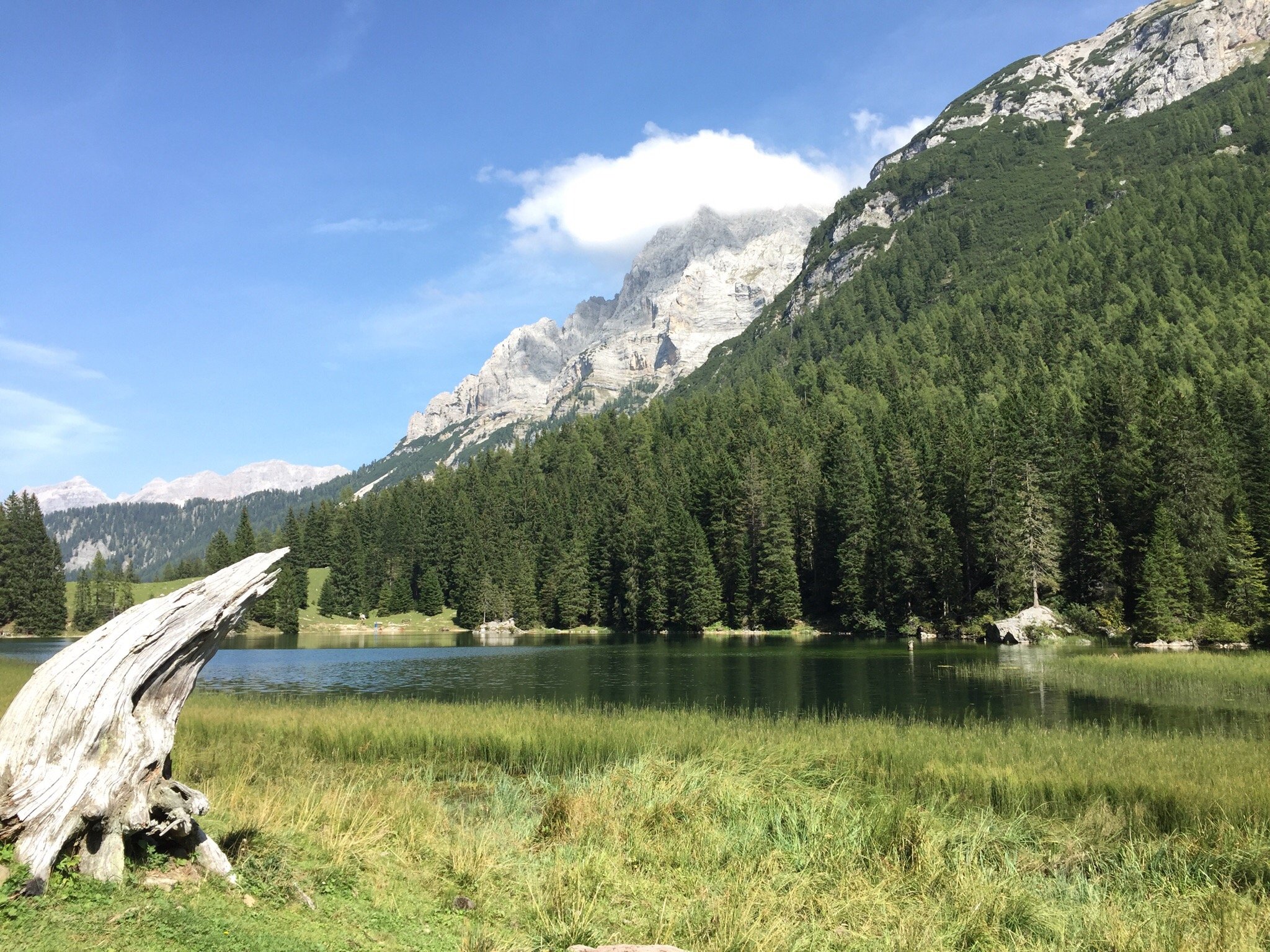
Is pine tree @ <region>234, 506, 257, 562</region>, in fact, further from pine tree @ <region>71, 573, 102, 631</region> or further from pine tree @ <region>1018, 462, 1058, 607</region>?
pine tree @ <region>1018, 462, 1058, 607</region>

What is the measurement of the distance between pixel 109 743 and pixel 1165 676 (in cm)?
3912

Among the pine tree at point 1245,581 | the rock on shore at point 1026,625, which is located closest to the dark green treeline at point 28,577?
the rock on shore at point 1026,625

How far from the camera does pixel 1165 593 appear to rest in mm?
53094

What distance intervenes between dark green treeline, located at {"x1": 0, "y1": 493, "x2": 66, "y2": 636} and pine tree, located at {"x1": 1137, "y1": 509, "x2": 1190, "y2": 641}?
4923 inches

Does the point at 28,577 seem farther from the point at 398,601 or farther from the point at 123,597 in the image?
the point at 398,601

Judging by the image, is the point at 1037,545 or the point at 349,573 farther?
the point at 349,573

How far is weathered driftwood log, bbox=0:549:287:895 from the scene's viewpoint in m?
7.88

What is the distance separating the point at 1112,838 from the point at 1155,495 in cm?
5997

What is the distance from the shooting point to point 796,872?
35.1ft

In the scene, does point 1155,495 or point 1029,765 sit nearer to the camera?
point 1029,765

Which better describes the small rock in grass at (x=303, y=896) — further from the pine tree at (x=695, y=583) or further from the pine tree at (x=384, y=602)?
the pine tree at (x=384, y=602)

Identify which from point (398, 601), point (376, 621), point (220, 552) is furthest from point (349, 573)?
point (220, 552)

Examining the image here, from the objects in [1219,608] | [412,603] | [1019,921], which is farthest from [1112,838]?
[412,603]

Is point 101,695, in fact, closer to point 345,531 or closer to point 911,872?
point 911,872
